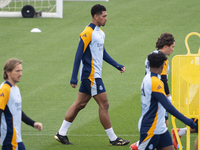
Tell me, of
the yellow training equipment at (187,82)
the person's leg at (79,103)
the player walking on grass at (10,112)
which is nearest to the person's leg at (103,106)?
the person's leg at (79,103)

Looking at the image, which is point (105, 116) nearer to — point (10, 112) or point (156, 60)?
point (156, 60)

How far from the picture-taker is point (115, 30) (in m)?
16.1

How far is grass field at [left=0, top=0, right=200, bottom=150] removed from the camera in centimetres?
743

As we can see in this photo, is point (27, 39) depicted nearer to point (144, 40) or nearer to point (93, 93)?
point (144, 40)

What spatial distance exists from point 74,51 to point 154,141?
9.11 meters

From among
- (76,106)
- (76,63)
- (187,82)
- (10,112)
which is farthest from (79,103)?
(10,112)

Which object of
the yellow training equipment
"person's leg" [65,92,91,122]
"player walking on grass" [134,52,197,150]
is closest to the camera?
"player walking on grass" [134,52,197,150]

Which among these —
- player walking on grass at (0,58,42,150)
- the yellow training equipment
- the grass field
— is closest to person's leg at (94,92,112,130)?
the grass field

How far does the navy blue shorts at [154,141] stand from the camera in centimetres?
480

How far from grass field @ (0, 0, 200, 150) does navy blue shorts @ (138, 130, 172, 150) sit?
170cm

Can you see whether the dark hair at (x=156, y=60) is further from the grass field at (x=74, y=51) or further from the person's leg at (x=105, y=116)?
the grass field at (x=74, y=51)

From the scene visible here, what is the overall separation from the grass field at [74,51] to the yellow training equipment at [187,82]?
1711mm

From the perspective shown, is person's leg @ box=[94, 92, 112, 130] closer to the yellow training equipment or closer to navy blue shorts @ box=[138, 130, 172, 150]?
the yellow training equipment

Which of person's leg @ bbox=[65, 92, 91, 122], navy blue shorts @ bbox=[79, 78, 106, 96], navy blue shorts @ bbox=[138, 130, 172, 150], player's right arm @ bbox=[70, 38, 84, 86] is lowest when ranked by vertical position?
navy blue shorts @ bbox=[138, 130, 172, 150]
